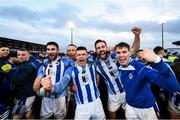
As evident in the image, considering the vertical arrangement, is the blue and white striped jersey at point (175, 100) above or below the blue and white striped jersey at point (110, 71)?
below

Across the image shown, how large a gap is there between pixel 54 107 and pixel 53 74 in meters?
0.73

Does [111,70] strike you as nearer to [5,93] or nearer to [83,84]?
[83,84]

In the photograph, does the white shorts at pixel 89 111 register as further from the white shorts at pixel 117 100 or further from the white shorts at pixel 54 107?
the white shorts at pixel 54 107

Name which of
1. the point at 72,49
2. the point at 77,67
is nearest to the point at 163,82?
the point at 77,67

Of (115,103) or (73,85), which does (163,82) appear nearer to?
(73,85)

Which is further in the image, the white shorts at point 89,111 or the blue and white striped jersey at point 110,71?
the blue and white striped jersey at point 110,71

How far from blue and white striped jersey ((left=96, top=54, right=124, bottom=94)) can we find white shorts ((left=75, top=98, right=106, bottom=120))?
0.85 meters

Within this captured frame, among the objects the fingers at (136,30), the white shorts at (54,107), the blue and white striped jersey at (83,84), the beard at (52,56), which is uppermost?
the fingers at (136,30)

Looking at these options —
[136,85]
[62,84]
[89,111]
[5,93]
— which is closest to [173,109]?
[136,85]

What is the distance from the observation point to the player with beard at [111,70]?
5605mm

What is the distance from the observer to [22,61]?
Answer: 6070mm

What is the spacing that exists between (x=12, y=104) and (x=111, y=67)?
7.14 feet

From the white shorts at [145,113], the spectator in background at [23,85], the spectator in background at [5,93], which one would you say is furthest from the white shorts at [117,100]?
the spectator in background at [5,93]

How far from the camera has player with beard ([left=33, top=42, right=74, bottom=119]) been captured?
18.6ft
